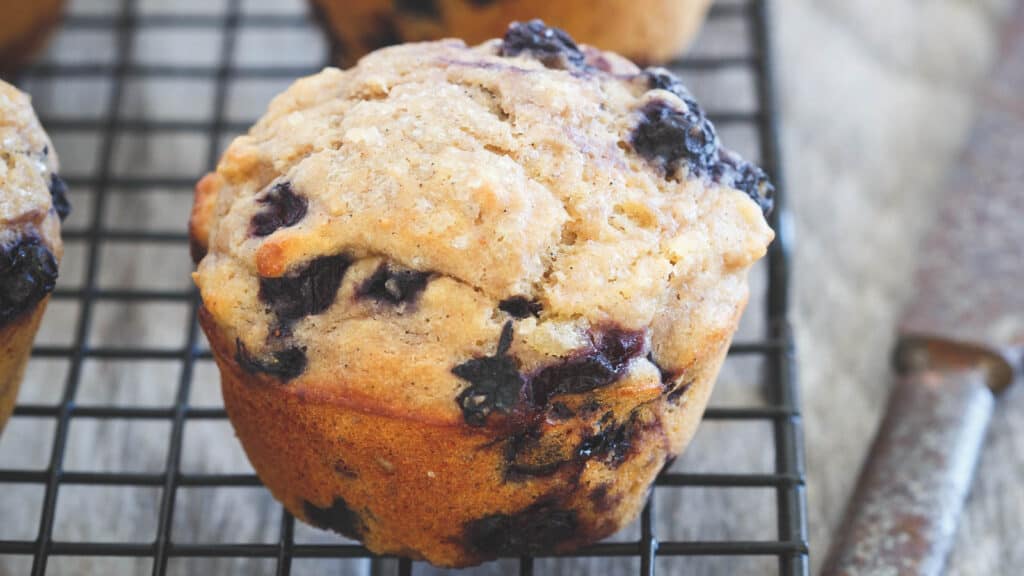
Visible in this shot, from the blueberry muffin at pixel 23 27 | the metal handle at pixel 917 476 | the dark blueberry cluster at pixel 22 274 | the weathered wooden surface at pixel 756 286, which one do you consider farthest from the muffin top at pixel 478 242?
the blueberry muffin at pixel 23 27

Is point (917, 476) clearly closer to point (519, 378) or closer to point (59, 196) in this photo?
point (519, 378)

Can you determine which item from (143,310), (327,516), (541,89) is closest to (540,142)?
(541,89)

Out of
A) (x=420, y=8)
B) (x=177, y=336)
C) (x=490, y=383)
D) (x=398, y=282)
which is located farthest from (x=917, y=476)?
(x=177, y=336)

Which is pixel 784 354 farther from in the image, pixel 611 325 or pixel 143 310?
pixel 143 310

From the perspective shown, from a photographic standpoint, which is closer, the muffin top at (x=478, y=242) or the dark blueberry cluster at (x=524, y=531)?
the muffin top at (x=478, y=242)

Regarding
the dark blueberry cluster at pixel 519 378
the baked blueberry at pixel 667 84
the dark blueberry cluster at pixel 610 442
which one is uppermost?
the baked blueberry at pixel 667 84

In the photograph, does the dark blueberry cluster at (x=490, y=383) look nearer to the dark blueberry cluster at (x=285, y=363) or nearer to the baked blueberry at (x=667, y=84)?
the dark blueberry cluster at (x=285, y=363)
